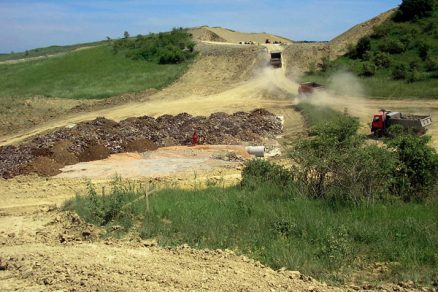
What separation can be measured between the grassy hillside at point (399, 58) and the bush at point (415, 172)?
20.8 m

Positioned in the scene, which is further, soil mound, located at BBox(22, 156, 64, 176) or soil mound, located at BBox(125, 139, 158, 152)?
soil mound, located at BBox(125, 139, 158, 152)

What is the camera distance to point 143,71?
5228cm

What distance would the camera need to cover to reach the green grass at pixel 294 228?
8930mm

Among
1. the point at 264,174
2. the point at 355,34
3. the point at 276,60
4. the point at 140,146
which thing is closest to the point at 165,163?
the point at 140,146

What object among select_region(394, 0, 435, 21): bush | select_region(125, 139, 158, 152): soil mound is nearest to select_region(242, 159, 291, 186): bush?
select_region(125, 139, 158, 152): soil mound

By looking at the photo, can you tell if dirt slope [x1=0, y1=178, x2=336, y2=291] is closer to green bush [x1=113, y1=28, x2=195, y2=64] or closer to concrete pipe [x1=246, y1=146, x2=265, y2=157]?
concrete pipe [x1=246, y1=146, x2=265, y2=157]

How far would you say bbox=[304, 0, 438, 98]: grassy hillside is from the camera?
3494cm

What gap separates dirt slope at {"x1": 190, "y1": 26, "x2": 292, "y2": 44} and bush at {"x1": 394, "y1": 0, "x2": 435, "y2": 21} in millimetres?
19037

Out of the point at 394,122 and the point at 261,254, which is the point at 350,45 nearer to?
the point at 394,122

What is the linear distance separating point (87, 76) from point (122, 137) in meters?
29.1

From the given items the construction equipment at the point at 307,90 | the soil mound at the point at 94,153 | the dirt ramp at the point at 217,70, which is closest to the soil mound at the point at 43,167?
the soil mound at the point at 94,153

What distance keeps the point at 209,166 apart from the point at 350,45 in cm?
3021

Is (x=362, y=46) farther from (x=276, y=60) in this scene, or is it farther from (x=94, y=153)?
(x=94, y=153)

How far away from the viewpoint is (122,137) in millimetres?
25406
